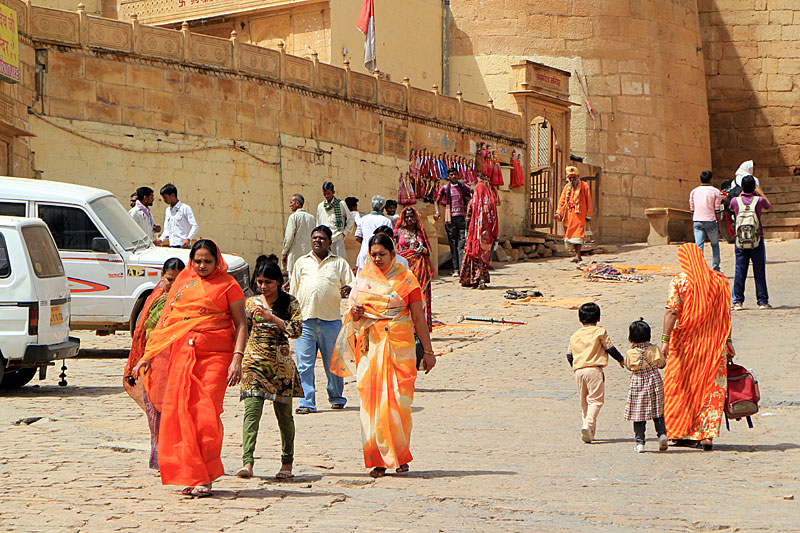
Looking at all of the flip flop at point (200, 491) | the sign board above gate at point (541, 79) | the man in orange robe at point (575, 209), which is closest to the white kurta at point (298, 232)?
the man in orange robe at point (575, 209)

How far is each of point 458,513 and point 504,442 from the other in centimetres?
251

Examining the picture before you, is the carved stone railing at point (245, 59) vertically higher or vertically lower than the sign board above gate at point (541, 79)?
lower

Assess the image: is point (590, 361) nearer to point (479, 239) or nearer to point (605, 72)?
point (479, 239)

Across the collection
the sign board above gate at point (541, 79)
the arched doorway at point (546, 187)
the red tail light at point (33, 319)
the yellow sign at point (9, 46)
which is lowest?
the red tail light at point (33, 319)

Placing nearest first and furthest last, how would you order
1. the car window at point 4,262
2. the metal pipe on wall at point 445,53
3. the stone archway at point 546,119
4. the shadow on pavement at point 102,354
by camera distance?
the car window at point 4,262 < the shadow on pavement at point 102,354 < the stone archway at point 546,119 < the metal pipe on wall at point 445,53

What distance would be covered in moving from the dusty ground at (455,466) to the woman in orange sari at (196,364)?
0.21 metres

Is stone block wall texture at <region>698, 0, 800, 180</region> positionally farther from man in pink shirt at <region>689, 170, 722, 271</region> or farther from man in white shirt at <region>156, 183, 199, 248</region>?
man in white shirt at <region>156, 183, 199, 248</region>

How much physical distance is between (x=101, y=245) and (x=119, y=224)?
48 centimetres

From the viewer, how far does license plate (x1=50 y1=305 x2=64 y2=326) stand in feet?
35.1

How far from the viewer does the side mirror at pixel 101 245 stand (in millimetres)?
12750

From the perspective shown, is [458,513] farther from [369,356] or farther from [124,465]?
[124,465]

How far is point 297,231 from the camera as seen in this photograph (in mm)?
15766

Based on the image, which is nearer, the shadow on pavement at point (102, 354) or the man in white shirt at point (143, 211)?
the shadow on pavement at point (102, 354)

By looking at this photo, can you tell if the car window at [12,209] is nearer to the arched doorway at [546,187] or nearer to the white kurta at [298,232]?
the white kurta at [298,232]
